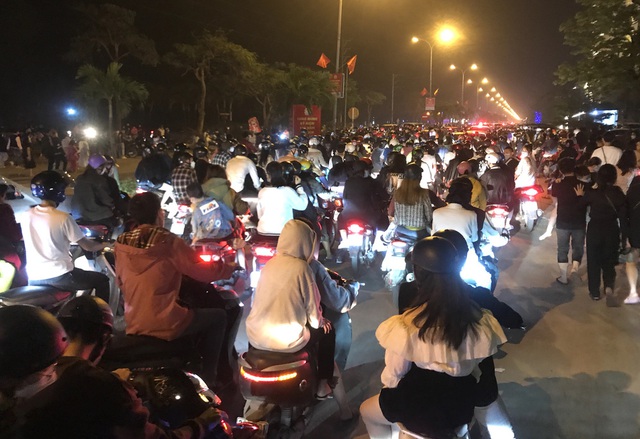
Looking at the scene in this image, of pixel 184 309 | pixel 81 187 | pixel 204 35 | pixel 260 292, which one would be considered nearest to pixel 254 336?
pixel 260 292

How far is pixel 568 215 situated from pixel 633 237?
0.99 m

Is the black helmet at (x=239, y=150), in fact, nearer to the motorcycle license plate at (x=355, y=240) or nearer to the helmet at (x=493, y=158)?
the motorcycle license plate at (x=355, y=240)

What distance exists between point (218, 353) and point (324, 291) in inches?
40.4

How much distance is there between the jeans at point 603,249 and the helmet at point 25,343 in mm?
7050

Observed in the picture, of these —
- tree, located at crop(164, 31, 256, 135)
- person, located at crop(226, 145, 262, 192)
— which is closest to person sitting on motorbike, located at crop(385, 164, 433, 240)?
person, located at crop(226, 145, 262, 192)

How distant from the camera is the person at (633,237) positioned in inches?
287

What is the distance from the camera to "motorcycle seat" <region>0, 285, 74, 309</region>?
4.31 meters

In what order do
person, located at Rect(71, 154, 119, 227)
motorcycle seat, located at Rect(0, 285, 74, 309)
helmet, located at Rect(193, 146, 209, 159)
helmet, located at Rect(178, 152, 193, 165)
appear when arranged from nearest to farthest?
1. motorcycle seat, located at Rect(0, 285, 74, 309)
2. person, located at Rect(71, 154, 119, 227)
3. helmet, located at Rect(178, 152, 193, 165)
4. helmet, located at Rect(193, 146, 209, 159)

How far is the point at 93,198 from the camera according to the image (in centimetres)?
774

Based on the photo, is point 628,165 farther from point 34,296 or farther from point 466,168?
point 34,296

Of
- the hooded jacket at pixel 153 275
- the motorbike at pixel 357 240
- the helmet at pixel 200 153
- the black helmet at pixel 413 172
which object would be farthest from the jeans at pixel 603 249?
the helmet at pixel 200 153

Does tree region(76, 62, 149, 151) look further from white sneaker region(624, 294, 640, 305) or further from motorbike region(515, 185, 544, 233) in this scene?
white sneaker region(624, 294, 640, 305)

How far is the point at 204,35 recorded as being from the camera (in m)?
40.3

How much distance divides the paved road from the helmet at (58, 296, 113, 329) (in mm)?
2324
